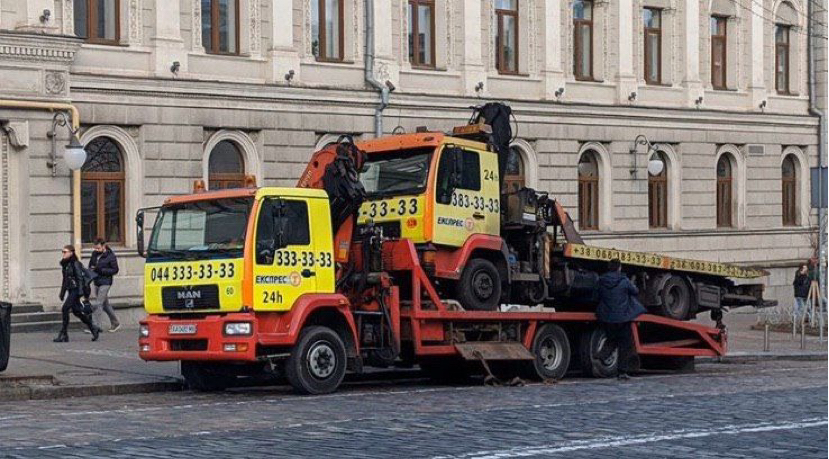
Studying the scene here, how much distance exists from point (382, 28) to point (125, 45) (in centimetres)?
680

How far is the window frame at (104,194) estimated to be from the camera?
32.3 meters

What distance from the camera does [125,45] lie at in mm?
32562

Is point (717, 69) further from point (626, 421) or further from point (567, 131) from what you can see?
point (626, 421)

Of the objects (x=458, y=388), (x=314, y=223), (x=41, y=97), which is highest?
(x=41, y=97)

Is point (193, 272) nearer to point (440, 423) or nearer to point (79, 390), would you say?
point (79, 390)

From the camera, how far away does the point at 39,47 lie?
30.7 metres

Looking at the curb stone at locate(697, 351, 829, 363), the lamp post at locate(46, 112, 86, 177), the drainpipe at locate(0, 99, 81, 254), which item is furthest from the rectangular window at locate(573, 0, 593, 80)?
the lamp post at locate(46, 112, 86, 177)

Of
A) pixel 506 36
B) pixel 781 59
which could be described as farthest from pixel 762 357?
pixel 781 59

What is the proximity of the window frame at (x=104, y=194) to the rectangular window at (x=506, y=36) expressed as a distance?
36.2ft

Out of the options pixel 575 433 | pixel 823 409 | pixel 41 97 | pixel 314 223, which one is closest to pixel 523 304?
pixel 314 223

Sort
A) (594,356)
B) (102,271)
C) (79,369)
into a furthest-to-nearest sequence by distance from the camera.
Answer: (102,271) → (594,356) → (79,369)

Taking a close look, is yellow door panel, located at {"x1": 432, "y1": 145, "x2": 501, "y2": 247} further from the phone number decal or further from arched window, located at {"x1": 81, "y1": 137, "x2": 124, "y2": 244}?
arched window, located at {"x1": 81, "y1": 137, "x2": 124, "y2": 244}

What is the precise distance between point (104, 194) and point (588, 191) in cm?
1438

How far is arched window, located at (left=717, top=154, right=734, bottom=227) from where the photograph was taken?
153ft
